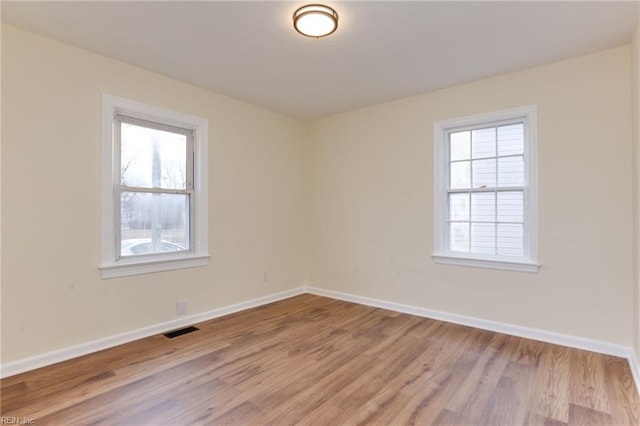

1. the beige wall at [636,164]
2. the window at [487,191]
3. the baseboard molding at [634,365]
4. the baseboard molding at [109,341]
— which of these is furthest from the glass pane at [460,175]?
the baseboard molding at [109,341]

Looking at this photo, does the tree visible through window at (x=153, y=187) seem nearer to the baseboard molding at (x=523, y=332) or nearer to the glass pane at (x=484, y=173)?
the baseboard molding at (x=523, y=332)

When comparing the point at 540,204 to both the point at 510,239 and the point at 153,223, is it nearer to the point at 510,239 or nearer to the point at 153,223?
the point at 510,239

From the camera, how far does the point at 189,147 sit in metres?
3.64

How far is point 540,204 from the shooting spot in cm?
311

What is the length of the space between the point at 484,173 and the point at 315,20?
236cm

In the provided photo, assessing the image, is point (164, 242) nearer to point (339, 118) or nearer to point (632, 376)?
point (339, 118)

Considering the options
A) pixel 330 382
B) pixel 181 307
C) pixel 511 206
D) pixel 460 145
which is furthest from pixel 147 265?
pixel 511 206

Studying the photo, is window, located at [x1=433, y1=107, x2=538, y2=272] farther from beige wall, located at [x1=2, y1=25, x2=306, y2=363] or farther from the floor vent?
the floor vent

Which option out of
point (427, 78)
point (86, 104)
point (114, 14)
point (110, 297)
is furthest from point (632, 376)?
point (86, 104)

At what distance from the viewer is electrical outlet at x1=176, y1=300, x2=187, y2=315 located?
3451 millimetres

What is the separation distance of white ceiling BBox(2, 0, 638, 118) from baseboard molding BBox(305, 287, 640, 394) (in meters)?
2.49

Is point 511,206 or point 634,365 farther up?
point 511,206

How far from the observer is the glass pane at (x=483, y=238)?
137 inches

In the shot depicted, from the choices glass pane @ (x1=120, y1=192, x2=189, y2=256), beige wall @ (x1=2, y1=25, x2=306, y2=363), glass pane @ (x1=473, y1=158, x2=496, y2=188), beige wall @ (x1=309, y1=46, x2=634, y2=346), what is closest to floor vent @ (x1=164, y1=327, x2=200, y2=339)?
beige wall @ (x1=2, y1=25, x2=306, y2=363)
